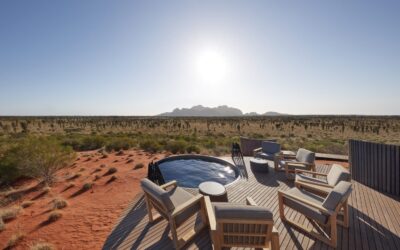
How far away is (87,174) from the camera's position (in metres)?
8.50

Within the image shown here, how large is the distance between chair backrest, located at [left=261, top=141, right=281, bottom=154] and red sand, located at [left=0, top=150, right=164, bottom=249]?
5.30 metres

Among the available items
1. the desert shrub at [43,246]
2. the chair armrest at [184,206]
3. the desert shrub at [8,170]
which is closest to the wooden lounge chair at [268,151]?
the chair armrest at [184,206]

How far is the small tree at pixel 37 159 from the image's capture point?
305 inches

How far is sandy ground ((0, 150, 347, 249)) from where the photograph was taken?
415cm

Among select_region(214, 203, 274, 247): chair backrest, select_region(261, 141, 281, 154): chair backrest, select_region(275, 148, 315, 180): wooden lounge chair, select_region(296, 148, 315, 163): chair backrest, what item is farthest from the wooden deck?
select_region(261, 141, 281, 154): chair backrest

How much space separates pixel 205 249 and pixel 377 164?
5522mm

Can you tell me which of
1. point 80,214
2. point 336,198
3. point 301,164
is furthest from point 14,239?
point 301,164

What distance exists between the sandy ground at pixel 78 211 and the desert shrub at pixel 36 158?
0.47m

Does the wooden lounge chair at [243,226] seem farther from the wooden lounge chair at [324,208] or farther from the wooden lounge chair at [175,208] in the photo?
the wooden lounge chair at [324,208]

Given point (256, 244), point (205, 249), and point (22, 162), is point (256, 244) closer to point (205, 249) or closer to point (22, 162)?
point (205, 249)

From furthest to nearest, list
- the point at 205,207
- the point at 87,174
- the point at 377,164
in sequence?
the point at 87,174, the point at 377,164, the point at 205,207

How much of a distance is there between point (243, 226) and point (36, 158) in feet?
28.2

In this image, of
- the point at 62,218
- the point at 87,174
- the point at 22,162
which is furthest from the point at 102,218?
the point at 22,162

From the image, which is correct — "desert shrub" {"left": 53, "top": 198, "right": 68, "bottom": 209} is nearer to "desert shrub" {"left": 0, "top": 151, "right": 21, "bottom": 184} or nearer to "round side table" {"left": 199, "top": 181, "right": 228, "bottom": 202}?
"desert shrub" {"left": 0, "top": 151, "right": 21, "bottom": 184}
